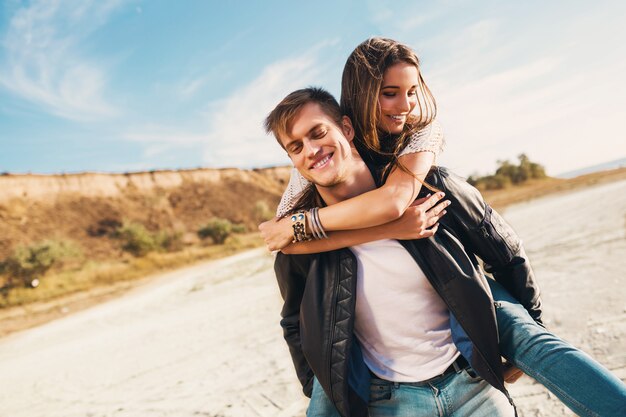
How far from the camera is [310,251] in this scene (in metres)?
1.65

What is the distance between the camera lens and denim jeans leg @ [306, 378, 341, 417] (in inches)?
62.5

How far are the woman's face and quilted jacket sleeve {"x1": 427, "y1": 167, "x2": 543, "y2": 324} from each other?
43 centimetres

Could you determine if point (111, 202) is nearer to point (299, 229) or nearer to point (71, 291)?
point (71, 291)

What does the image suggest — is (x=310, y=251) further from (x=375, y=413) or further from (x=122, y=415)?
(x=122, y=415)

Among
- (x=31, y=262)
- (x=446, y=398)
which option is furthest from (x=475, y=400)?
(x=31, y=262)

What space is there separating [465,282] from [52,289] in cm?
1762

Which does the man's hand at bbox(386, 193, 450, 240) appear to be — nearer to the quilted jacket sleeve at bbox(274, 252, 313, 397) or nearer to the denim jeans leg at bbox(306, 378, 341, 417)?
the quilted jacket sleeve at bbox(274, 252, 313, 397)

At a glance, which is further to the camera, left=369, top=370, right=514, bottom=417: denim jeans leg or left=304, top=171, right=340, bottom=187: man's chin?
left=304, top=171, right=340, bottom=187: man's chin

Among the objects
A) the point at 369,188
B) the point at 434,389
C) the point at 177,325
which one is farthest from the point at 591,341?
the point at 177,325

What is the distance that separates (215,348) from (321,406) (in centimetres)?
391

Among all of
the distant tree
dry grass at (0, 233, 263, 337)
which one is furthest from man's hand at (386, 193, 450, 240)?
the distant tree

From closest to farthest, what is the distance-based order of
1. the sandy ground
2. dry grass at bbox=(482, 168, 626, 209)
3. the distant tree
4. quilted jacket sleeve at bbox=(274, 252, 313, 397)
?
quilted jacket sleeve at bbox=(274, 252, 313, 397) < the sandy ground < dry grass at bbox=(482, 168, 626, 209) < the distant tree

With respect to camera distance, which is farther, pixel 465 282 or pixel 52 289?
pixel 52 289

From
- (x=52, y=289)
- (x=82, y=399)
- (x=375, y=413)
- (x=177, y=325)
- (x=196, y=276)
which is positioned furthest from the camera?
(x=52, y=289)
